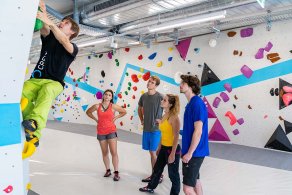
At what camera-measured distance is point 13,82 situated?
3.72 ft

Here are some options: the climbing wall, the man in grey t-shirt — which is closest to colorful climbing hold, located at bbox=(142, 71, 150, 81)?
the man in grey t-shirt

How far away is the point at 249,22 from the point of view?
243 inches

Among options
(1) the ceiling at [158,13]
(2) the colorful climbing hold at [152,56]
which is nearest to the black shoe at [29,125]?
(1) the ceiling at [158,13]

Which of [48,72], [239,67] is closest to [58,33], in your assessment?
[48,72]

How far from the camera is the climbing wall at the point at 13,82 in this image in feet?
3.49

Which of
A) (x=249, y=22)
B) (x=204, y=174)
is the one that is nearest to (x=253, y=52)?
(x=249, y=22)

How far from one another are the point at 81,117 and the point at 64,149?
17.4ft

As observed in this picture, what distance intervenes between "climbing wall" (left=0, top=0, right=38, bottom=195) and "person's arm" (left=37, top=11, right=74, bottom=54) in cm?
25

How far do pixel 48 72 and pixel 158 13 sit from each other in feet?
13.9

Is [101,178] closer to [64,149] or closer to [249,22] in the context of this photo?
[64,149]

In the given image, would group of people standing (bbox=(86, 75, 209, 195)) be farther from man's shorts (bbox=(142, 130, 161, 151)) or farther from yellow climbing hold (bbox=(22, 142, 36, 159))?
yellow climbing hold (bbox=(22, 142, 36, 159))

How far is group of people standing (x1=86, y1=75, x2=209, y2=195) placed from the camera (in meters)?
2.43

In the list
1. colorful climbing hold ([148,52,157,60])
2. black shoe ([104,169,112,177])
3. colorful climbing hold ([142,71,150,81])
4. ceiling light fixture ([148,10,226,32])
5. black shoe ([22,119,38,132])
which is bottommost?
black shoe ([104,169,112,177])

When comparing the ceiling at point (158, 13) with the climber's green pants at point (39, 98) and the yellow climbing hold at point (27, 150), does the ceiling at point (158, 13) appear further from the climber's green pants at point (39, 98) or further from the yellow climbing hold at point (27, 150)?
the yellow climbing hold at point (27, 150)
